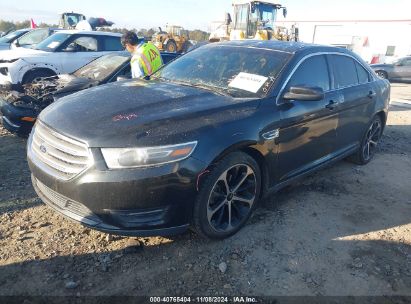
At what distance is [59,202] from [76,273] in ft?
1.88

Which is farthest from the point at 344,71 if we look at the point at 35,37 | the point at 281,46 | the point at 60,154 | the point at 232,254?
the point at 35,37

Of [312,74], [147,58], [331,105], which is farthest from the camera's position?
[147,58]

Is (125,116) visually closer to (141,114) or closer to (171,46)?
(141,114)

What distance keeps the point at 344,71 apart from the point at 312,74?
848 mm

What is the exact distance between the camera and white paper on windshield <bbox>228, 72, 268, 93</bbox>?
11.3 ft

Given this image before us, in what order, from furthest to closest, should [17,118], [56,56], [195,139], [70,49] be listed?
1. [70,49]
2. [56,56]
3. [17,118]
4. [195,139]

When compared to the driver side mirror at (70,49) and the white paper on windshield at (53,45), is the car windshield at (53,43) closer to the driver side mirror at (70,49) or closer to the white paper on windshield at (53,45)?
the white paper on windshield at (53,45)

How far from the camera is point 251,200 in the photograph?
130 inches

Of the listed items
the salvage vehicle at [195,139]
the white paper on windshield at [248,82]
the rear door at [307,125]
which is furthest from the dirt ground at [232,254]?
the white paper on windshield at [248,82]

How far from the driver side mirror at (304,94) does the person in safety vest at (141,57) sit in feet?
7.58

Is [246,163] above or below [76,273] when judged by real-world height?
above

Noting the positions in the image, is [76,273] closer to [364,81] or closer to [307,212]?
[307,212]

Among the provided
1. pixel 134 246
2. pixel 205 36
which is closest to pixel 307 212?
pixel 134 246

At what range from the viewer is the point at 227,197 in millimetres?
3098
